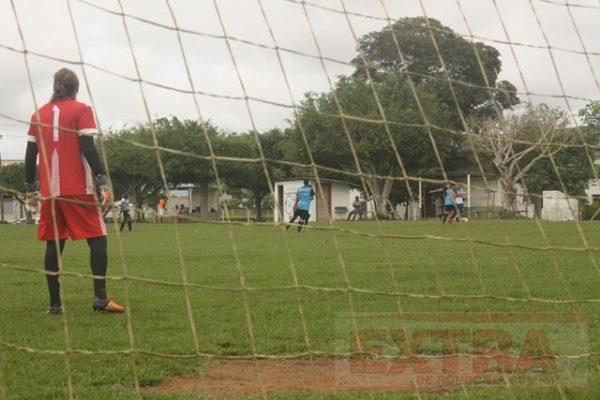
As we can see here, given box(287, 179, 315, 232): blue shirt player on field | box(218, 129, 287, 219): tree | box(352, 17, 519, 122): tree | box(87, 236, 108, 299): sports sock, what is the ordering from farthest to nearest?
box(218, 129, 287, 219): tree → box(287, 179, 315, 232): blue shirt player on field → box(87, 236, 108, 299): sports sock → box(352, 17, 519, 122): tree

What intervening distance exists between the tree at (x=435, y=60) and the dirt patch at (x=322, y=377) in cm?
134

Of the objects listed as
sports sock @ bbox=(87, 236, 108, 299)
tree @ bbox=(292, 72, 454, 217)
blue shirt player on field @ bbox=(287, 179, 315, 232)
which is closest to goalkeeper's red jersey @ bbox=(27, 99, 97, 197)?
sports sock @ bbox=(87, 236, 108, 299)

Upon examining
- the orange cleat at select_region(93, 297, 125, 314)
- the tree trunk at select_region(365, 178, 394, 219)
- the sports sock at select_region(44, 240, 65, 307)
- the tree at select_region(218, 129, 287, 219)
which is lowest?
the orange cleat at select_region(93, 297, 125, 314)

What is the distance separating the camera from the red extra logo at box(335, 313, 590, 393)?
3.46m

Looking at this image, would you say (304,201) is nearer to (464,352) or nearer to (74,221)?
(74,221)

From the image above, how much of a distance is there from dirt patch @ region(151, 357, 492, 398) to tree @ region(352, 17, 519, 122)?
1.34m

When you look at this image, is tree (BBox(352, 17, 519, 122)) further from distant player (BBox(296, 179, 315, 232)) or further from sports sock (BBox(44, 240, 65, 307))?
distant player (BBox(296, 179, 315, 232))

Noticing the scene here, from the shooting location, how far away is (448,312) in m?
5.22

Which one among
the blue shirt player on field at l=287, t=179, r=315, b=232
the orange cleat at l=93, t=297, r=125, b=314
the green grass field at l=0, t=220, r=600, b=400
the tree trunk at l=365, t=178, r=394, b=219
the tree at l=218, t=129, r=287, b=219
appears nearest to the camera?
the green grass field at l=0, t=220, r=600, b=400

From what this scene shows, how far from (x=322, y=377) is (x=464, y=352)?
0.88m

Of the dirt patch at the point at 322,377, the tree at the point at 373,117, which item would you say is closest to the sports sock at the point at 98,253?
the tree at the point at 373,117

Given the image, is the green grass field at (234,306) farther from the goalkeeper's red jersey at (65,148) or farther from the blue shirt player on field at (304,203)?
the blue shirt player on field at (304,203)

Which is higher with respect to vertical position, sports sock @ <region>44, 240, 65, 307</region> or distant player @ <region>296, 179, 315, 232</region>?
distant player @ <region>296, 179, 315, 232</region>

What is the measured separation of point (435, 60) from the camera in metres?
4.79
